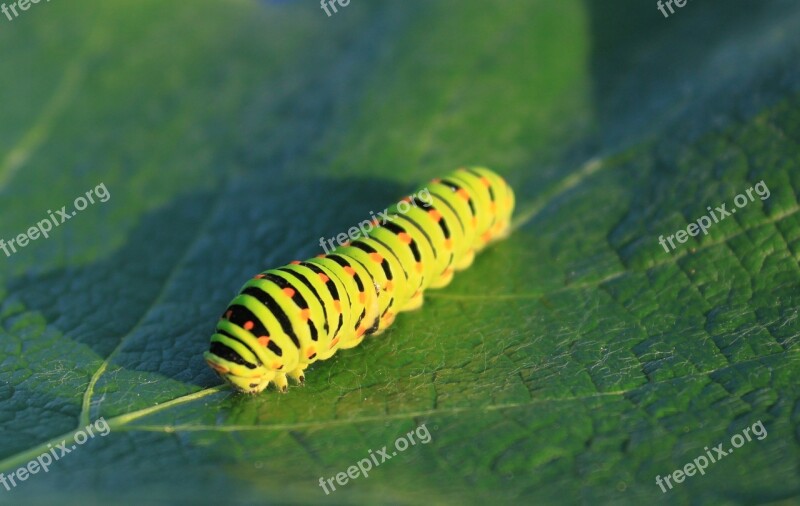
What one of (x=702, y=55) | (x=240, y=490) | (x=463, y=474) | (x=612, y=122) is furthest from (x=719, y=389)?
(x=702, y=55)

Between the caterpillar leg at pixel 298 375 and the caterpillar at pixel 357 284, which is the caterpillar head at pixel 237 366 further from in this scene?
the caterpillar leg at pixel 298 375

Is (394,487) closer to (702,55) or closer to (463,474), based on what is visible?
(463,474)

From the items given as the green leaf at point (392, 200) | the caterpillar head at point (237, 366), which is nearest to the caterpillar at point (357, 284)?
the caterpillar head at point (237, 366)

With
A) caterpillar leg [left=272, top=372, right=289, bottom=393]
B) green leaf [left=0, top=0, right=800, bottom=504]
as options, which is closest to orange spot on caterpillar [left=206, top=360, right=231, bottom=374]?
green leaf [left=0, top=0, right=800, bottom=504]

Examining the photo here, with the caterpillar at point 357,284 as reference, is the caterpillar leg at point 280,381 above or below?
below

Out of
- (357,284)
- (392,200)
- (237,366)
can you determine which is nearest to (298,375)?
(237,366)

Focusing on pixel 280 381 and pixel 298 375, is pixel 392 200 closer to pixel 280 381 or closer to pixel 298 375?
pixel 298 375

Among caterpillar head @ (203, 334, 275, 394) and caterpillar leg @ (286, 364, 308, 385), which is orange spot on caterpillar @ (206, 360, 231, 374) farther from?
caterpillar leg @ (286, 364, 308, 385)
